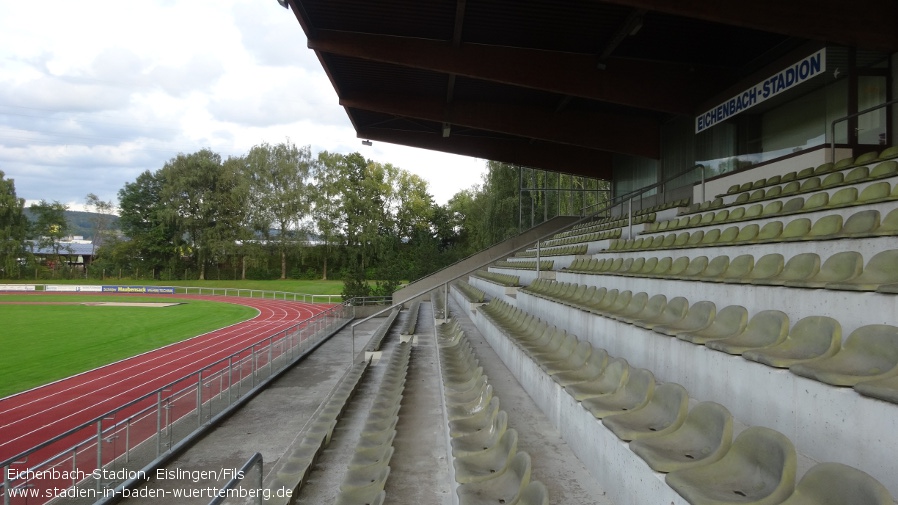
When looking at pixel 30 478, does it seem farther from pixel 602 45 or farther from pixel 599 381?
pixel 602 45

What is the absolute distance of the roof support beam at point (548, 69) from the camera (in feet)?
→ 28.7

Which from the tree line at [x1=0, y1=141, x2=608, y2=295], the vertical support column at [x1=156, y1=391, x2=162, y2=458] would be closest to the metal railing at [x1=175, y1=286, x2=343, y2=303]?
the tree line at [x1=0, y1=141, x2=608, y2=295]

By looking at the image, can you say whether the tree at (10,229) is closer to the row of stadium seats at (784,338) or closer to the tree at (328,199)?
the tree at (328,199)

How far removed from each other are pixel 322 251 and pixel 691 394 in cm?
3940

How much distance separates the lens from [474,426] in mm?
3053

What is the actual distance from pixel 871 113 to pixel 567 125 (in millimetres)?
6683

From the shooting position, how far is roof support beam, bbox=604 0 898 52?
6121 mm

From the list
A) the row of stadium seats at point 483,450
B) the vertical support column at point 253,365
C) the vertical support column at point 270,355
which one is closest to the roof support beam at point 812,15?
the row of stadium seats at point 483,450

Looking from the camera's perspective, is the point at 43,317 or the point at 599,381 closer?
the point at 599,381

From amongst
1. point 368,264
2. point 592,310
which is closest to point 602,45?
point 592,310

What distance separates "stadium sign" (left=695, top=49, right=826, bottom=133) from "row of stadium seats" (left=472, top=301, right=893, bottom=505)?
635 centimetres

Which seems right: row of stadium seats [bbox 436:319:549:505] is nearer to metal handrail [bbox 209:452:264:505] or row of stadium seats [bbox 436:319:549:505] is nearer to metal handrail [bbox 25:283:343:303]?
metal handrail [bbox 209:452:264:505]

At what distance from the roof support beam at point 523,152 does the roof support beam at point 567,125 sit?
341 cm

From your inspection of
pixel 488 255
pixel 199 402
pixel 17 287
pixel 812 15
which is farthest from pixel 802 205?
pixel 17 287
